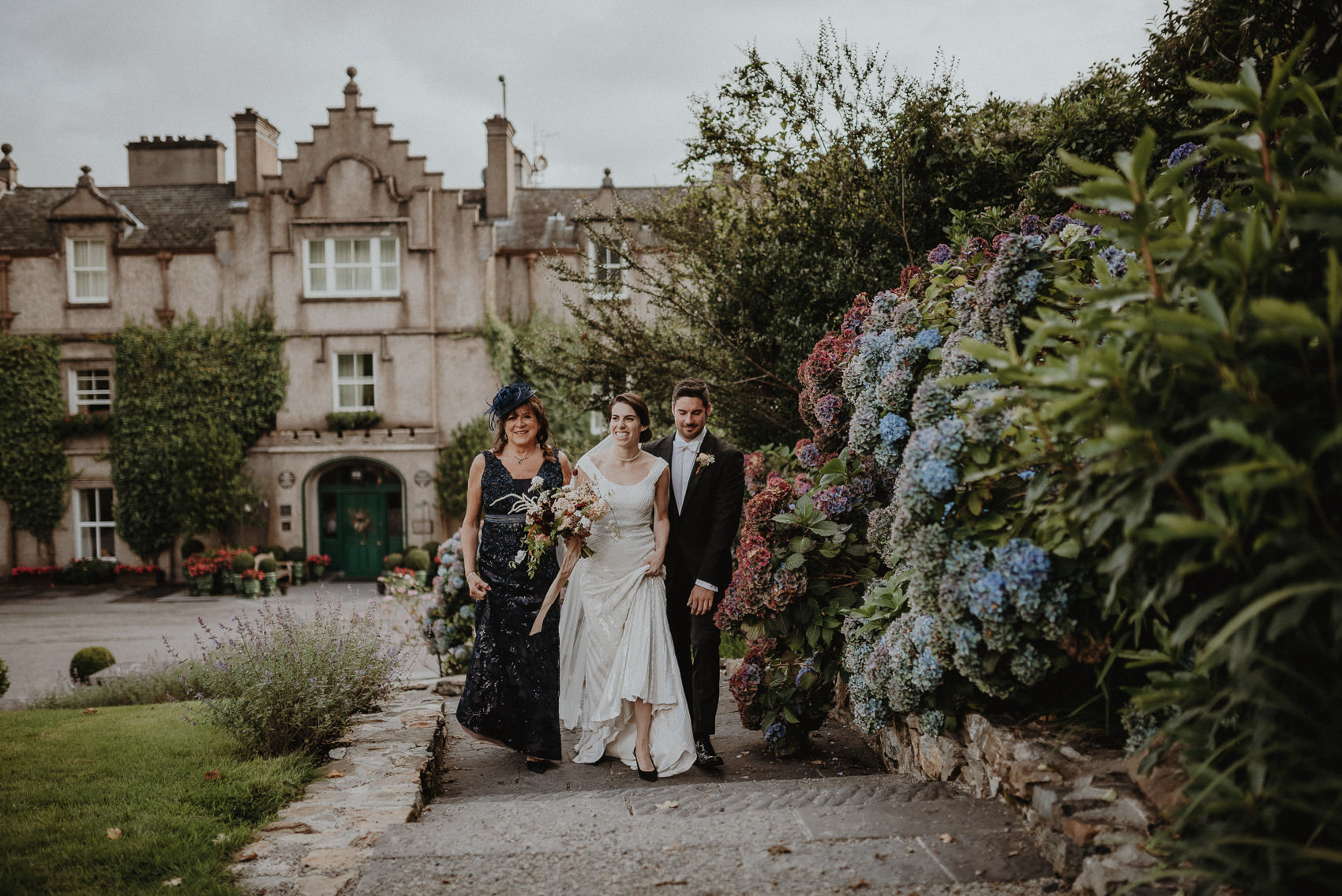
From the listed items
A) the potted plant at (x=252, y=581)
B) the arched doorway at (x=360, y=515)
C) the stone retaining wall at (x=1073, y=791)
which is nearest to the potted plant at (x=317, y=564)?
the arched doorway at (x=360, y=515)

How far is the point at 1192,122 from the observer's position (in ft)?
18.9

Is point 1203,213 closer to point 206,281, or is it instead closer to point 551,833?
point 551,833

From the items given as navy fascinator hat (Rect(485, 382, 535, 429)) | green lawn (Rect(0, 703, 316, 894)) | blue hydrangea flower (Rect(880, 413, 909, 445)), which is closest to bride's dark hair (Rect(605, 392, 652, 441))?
navy fascinator hat (Rect(485, 382, 535, 429))

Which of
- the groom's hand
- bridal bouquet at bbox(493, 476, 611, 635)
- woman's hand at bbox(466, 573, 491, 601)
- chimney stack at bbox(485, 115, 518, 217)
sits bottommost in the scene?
the groom's hand

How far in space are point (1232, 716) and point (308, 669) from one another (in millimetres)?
4381

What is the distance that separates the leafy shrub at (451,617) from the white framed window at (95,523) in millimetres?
17856

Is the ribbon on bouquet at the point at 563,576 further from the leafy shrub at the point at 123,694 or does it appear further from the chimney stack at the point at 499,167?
the chimney stack at the point at 499,167

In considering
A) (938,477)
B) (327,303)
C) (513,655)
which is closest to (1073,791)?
(938,477)

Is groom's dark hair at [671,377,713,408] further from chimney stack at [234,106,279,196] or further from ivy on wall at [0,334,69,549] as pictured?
ivy on wall at [0,334,69,549]

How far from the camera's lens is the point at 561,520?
4.78 m

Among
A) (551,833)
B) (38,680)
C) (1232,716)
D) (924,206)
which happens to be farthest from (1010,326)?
(38,680)

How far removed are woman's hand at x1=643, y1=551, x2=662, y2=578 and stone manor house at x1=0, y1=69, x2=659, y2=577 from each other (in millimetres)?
Result: 16864

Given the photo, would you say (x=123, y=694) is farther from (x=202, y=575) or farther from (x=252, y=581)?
(x=202, y=575)

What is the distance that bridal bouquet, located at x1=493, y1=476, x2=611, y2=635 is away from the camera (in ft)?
15.6
